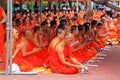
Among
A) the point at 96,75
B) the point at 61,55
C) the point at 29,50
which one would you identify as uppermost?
the point at 61,55

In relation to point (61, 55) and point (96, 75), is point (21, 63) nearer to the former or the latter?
point (61, 55)

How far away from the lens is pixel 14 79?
876cm

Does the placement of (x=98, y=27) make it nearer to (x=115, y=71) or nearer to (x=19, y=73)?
(x=115, y=71)

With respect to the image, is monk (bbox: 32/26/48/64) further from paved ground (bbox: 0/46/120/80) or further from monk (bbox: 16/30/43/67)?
paved ground (bbox: 0/46/120/80)

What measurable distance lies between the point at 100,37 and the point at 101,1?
183 centimetres

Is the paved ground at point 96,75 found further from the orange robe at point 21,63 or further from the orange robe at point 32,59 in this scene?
the orange robe at point 32,59

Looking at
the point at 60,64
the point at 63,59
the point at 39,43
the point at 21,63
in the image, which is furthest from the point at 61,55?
the point at 39,43

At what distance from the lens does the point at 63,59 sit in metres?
9.52

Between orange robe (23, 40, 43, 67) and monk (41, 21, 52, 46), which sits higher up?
monk (41, 21, 52, 46)

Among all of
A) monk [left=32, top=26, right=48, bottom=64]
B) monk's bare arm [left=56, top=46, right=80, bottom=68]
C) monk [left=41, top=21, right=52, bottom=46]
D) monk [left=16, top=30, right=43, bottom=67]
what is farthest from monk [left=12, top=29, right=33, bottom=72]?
monk [left=41, top=21, right=52, bottom=46]

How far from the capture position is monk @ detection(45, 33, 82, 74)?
31.3 feet

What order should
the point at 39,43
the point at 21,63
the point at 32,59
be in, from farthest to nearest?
the point at 39,43 < the point at 32,59 < the point at 21,63

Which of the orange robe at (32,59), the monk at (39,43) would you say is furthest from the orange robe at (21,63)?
the monk at (39,43)

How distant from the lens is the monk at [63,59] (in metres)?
9.55
